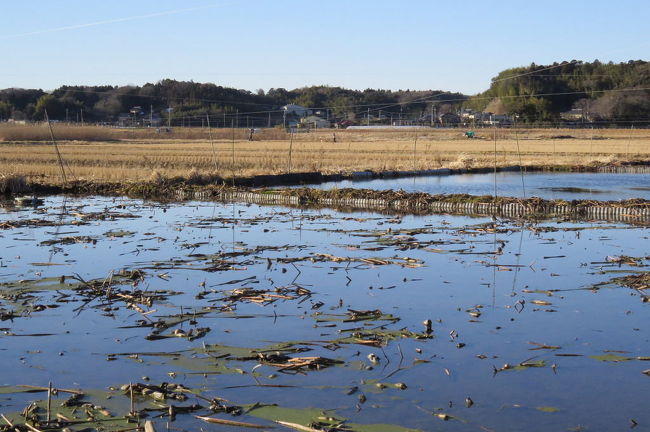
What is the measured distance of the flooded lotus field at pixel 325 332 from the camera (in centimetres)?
438

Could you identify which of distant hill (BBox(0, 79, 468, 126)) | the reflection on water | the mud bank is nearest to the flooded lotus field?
the mud bank

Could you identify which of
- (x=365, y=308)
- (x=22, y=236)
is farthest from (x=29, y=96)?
(x=365, y=308)

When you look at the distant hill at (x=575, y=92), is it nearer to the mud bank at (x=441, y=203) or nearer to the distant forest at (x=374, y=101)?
the distant forest at (x=374, y=101)

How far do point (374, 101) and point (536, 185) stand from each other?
3493 inches

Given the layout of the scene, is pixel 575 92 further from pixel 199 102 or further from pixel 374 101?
pixel 199 102

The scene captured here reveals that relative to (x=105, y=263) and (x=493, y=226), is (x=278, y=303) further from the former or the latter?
(x=493, y=226)

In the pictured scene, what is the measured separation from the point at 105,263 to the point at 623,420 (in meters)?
5.93

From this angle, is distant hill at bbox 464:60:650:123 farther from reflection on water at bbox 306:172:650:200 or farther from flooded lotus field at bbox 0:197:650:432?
flooded lotus field at bbox 0:197:650:432

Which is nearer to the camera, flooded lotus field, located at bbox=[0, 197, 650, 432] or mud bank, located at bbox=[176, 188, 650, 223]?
flooded lotus field, located at bbox=[0, 197, 650, 432]

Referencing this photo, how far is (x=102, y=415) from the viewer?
425 cm

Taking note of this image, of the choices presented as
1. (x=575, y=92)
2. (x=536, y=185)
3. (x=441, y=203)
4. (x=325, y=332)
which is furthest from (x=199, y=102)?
(x=325, y=332)

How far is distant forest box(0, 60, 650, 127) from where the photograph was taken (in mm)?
72062

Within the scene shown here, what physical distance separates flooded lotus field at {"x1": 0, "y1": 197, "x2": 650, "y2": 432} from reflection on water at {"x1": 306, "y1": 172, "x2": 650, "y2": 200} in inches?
262

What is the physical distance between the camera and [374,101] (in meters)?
107
